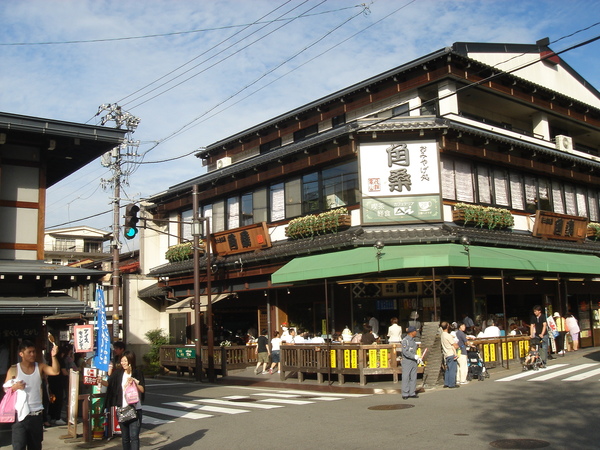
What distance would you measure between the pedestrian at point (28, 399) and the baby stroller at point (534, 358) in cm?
1459

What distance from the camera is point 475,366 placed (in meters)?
17.7

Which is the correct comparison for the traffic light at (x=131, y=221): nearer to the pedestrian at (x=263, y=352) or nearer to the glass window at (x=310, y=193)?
the pedestrian at (x=263, y=352)

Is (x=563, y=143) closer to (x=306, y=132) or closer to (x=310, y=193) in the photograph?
(x=306, y=132)

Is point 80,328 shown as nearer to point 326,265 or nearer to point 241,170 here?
point 326,265

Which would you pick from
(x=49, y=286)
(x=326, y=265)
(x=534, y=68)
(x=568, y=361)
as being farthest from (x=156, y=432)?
(x=534, y=68)

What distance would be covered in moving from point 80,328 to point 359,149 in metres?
12.5

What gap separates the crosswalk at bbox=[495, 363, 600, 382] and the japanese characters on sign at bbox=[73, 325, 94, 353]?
10.8 meters

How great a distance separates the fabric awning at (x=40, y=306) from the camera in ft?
41.8

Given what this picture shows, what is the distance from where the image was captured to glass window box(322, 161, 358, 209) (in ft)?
76.9

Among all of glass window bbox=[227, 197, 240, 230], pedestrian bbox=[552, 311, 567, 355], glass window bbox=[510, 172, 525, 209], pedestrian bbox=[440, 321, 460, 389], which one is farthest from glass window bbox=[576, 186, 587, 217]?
pedestrian bbox=[440, 321, 460, 389]

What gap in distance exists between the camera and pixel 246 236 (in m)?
27.6

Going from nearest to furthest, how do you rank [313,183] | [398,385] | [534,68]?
[398,385], [313,183], [534,68]

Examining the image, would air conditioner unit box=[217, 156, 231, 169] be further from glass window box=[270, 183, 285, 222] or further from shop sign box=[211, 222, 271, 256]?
glass window box=[270, 183, 285, 222]

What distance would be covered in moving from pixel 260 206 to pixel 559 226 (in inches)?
511
